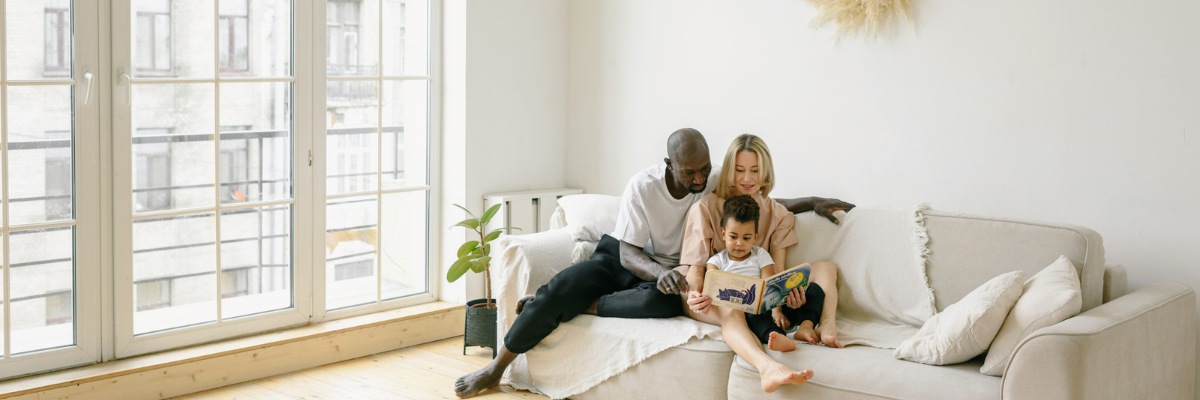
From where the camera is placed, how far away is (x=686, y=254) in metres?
3.48

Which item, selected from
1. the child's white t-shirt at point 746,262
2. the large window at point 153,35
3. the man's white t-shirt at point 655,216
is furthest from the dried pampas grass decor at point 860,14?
the large window at point 153,35

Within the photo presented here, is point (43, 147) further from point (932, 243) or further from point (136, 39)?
point (932, 243)

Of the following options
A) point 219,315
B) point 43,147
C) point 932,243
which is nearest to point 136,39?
point 43,147

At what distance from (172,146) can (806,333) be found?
7.56 ft

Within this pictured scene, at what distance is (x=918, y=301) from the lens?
333cm

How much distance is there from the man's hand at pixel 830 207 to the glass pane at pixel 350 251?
73.6 inches

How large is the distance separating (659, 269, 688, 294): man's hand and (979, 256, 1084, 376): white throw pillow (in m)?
0.96

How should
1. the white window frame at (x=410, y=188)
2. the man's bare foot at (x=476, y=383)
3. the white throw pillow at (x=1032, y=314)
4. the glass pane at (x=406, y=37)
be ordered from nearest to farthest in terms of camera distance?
the white throw pillow at (x=1032, y=314)
the man's bare foot at (x=476, y=383)
the white window frame at (x=410, y=188)
the glass pane at (x=406, y=37)

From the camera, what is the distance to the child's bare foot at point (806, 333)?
124 inches

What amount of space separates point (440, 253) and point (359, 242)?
1.38 feet

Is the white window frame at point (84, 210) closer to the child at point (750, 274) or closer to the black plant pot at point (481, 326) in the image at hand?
the black plant pot at point (481, 326)

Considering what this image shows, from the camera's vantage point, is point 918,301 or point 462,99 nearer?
point 918,301

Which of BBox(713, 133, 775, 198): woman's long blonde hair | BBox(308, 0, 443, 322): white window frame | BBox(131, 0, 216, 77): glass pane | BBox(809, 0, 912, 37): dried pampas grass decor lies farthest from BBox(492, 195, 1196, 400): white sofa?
BBox(131, 0, 216, 77): glass pane

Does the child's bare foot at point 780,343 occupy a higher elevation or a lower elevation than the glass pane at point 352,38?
lower
